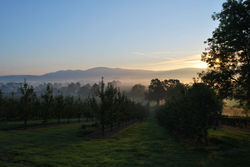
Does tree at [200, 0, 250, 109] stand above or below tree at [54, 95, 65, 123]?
above

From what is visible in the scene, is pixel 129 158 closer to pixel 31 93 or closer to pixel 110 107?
pixel 110 107

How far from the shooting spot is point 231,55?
75.0ft

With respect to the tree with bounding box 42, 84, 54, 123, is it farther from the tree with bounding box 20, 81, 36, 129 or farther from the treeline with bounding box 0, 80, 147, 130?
the tree with bounding box 20, 81, 36, 129

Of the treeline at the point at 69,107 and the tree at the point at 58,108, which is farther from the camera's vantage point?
the tree at the point at 58,108

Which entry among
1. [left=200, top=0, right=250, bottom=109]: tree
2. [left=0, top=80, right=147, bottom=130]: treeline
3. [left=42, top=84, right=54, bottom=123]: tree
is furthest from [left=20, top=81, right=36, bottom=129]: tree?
[left=200, top=0, right=250, bottom=109]: tree

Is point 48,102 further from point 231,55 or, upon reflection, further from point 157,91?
point 157,91

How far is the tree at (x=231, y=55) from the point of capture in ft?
66.4

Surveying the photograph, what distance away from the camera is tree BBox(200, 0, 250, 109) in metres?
20.2

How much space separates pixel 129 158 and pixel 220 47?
18.8 meters

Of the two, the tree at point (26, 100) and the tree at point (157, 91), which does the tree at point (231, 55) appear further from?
the tree at point (157, 91)

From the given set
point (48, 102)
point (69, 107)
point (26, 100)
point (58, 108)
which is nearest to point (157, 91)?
point (69, 107)

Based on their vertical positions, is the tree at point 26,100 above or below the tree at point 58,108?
above

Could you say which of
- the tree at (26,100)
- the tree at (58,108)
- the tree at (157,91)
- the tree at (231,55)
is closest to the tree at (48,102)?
the tree at (58,108)

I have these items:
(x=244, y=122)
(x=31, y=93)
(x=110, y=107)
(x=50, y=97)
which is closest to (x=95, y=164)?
(x=110, y=107)
